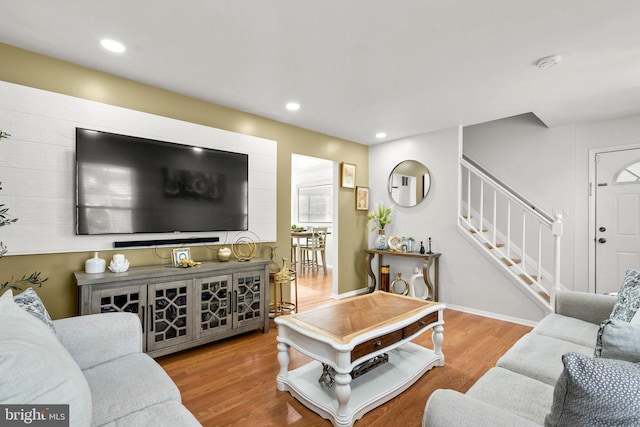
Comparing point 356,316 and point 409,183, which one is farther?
point 409,183

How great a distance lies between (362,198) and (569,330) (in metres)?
3.34

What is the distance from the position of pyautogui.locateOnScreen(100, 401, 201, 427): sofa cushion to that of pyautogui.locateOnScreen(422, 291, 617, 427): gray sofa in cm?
90

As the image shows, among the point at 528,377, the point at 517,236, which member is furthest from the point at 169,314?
the point at 517,236

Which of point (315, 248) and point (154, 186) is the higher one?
point (154, 186)

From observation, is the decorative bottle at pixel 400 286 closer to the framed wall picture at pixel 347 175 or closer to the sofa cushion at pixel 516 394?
the framed wall picture at pixel 347 175

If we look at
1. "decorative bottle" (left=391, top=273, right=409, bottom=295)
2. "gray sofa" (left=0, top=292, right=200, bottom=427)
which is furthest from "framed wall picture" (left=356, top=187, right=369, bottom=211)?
"gray sofa" (left=0, top=292, right=200, bottom=427)

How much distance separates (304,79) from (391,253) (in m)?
2.82

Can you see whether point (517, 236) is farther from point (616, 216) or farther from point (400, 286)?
point (400, 286)

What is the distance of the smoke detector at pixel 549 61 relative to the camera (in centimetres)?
239

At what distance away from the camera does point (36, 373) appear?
833mm

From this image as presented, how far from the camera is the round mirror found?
4617 millimetres

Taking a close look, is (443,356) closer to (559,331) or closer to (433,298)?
(559,331)

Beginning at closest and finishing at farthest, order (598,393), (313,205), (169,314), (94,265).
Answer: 1. (598,393)
2. (94,265)
3. (169,314)
4. (313,205)

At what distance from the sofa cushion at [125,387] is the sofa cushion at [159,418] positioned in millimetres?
41
